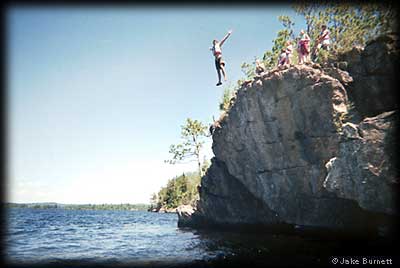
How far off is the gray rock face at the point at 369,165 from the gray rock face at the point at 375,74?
2.25 meters

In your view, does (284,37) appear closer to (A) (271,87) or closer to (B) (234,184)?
(A) (271,87)

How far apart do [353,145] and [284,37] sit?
1549cm

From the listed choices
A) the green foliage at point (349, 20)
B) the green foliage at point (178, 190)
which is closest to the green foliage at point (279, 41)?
the green foliage at point (349, 20)

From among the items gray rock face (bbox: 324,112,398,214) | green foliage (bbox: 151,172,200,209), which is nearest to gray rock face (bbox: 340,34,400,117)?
gray rock face (bbox: 324,112,398,214)

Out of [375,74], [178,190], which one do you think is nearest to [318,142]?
[375,74]

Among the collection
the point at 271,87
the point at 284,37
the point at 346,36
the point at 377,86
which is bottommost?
the point at 377,86

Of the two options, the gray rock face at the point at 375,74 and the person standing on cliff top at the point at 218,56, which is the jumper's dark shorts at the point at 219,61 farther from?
the gray rock face at the point at 375,74

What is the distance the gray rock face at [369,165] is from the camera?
10188mm

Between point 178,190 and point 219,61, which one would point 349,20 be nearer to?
point 219,61

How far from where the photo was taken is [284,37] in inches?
943

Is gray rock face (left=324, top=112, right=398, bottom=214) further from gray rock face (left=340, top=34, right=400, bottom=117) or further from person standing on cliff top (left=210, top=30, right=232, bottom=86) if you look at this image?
person standing on cliff top (left=210, top=30, right=232, bottom=86)

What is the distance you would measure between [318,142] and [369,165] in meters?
4.25

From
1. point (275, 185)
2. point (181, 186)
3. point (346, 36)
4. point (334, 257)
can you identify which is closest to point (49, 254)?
point (334, 257)

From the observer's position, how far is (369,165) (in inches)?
429
